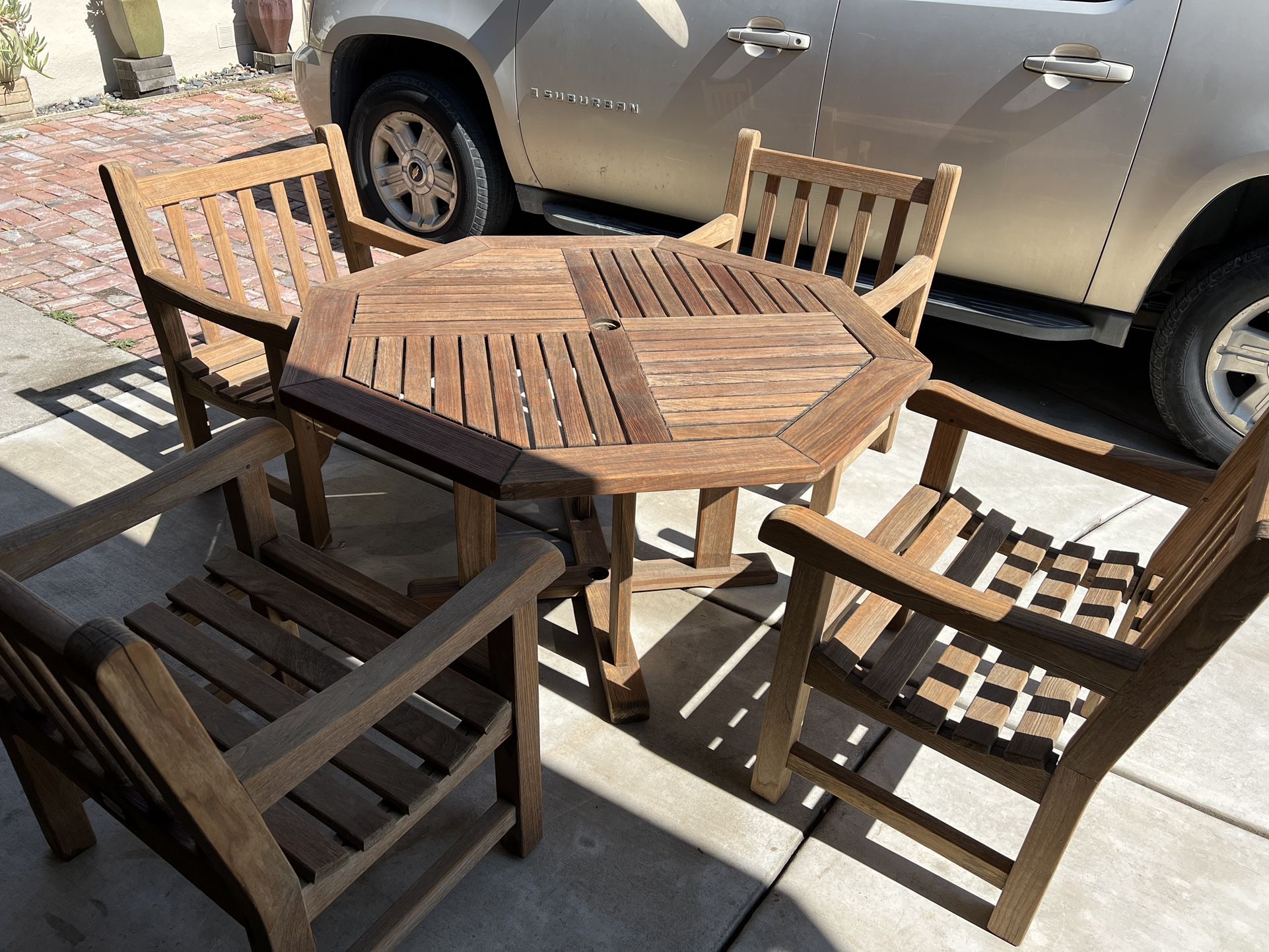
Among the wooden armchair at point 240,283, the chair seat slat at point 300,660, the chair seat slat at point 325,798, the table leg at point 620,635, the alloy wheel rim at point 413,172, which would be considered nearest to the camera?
the chair seat slat at point 325,798

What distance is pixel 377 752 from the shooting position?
1660 mm

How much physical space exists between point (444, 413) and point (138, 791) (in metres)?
0.81

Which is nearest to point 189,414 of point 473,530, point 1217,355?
point 473,530

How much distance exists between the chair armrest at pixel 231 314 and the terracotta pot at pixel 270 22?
6.64 meters

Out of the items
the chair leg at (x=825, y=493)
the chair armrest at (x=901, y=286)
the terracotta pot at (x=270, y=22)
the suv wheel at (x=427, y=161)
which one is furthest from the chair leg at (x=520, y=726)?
the terracotta pot at (x=270, y=22)

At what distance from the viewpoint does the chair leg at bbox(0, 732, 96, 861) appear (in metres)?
1.79

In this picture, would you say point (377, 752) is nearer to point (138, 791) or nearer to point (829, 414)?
point (138, 791)

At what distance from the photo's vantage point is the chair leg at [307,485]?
2645 mm

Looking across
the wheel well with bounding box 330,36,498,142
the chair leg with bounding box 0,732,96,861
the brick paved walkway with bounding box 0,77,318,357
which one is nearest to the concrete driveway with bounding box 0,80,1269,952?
the chair leg with bounding box 0,732,96,861

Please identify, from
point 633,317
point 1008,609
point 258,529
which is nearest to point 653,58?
point 633,317

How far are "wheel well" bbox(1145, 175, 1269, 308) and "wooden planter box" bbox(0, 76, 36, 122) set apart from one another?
716 centimetres

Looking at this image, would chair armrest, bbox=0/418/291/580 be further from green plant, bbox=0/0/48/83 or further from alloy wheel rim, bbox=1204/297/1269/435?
green plant, bbox=0/0/48/83

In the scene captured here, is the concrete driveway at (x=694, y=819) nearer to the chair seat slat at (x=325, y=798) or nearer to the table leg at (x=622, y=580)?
the table leg at (x=622, y=580)

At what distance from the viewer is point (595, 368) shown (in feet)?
6.87
